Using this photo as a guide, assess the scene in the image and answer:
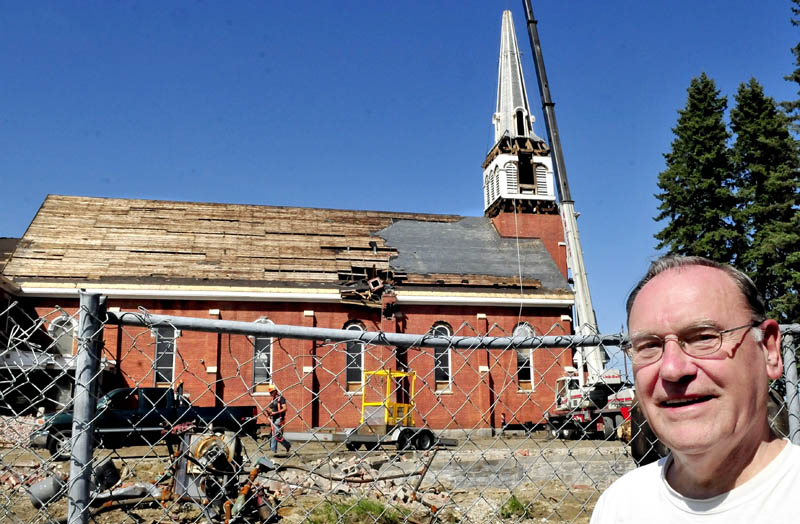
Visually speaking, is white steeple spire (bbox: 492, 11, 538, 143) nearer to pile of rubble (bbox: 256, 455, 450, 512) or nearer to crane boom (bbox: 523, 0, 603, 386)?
crane boom (bbox: 523, 0, 603, 386)

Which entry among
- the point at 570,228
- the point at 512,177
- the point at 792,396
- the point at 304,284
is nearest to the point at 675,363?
the point at 792,396

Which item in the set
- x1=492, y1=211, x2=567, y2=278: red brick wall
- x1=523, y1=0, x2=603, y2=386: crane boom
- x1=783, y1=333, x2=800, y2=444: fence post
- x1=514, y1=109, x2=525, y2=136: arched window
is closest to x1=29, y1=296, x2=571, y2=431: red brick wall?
x1=523, y1=0, x2=603, y2=386: crane boom

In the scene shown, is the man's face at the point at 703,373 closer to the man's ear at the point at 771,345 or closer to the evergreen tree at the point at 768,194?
the man's ear at the point at 771,345

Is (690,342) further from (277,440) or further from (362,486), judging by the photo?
(362,486)

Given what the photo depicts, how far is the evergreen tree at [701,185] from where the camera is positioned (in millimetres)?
30531

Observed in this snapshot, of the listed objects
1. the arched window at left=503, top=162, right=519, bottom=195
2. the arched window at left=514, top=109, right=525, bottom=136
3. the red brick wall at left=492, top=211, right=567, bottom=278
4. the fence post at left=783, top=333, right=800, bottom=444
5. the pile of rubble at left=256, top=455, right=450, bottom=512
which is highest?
the arched window at left=514, top=109, right=525, bottom=136

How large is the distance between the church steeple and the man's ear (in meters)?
31.0

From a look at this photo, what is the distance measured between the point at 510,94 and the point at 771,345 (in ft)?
122

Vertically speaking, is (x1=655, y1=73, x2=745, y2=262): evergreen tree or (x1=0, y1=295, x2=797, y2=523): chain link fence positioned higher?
(x1=655, y1=73, x2=745, y2=262): evergreen tree

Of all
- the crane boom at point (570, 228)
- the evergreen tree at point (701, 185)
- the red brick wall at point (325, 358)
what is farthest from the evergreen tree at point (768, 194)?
the red brick wall at point (325, 358)

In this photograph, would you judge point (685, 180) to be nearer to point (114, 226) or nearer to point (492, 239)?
point (492, 239)

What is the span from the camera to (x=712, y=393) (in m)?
1.73

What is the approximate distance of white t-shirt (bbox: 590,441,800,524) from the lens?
167 centimetres

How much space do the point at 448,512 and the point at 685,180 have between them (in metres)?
28.4
